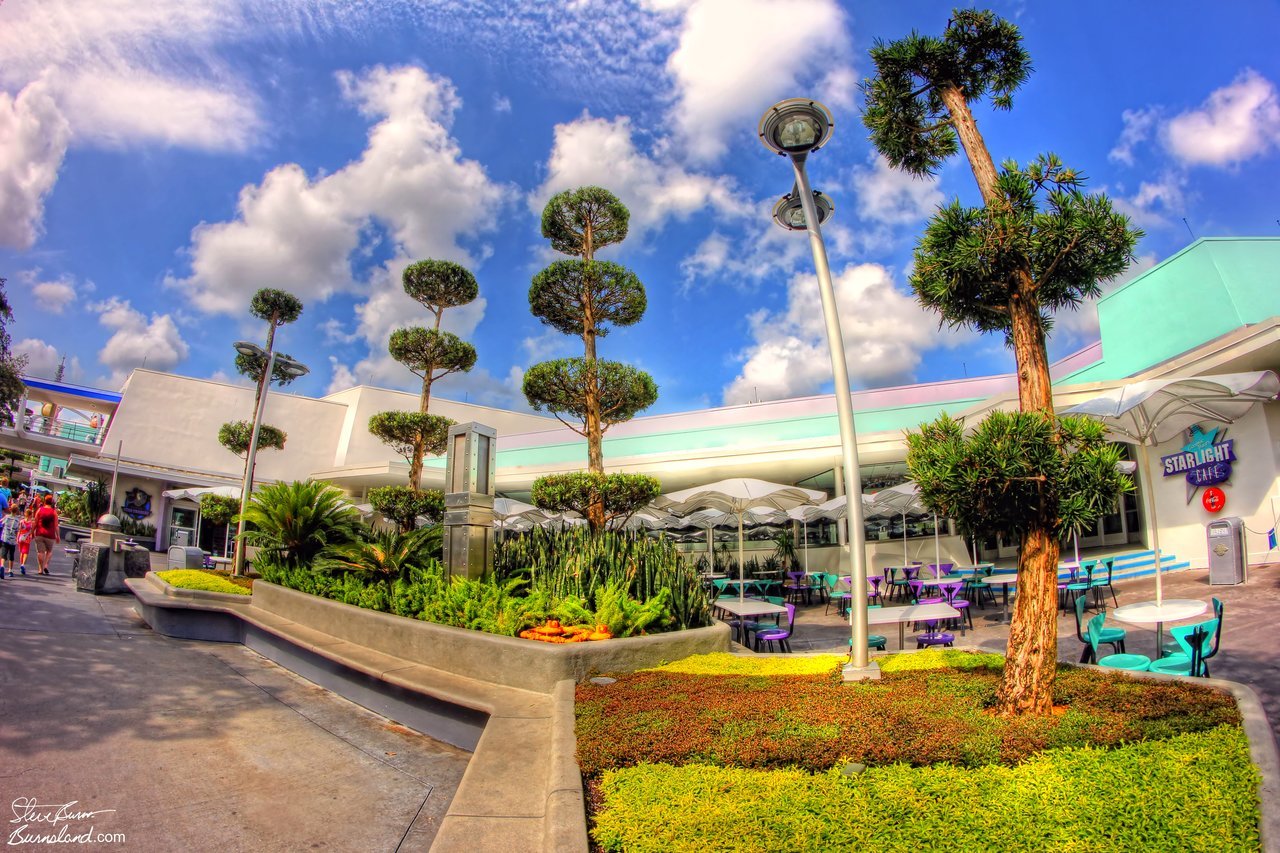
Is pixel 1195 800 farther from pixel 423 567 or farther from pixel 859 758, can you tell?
pixel 423 567

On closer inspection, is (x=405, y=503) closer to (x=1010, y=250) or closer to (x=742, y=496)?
(x=742, y=496)

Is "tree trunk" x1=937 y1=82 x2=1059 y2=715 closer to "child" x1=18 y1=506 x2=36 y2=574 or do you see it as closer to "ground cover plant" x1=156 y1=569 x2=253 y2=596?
"ground cover plant" x1=156 y1=569 x2=253 y2=596

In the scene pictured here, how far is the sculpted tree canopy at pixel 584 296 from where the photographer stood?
33.0 feet

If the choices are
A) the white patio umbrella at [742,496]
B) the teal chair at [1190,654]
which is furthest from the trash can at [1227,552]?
the teal chair at [1190,654]

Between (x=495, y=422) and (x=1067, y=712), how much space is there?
3543cm

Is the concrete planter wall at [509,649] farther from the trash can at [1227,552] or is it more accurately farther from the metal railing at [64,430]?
the metal railing at [64,430]

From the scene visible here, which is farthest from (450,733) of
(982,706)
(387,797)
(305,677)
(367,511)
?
(367,511)

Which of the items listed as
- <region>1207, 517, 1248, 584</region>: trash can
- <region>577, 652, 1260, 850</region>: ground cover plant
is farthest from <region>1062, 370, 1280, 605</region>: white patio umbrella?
<region>577, 652, 1260, 850</region>: ground cover plant

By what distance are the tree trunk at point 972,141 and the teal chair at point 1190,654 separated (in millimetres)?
3510

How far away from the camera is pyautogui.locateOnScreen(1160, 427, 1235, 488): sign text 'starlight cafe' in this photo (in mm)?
12199

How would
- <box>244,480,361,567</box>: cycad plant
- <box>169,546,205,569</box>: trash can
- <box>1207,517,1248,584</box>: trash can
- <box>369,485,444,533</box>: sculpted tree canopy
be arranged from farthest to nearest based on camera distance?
<box>169,546,205,569</box>: trash can < <box>369,485,444,533</box>: sculpted tree canopy < <box>1207,517,1248,584</box>: trash can < <box>244,480,361,567</box>: cycad plant

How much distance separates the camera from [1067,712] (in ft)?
12.2

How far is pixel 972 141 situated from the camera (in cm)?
478

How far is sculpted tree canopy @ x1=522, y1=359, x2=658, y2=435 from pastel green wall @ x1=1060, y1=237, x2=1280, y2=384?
1164cm
